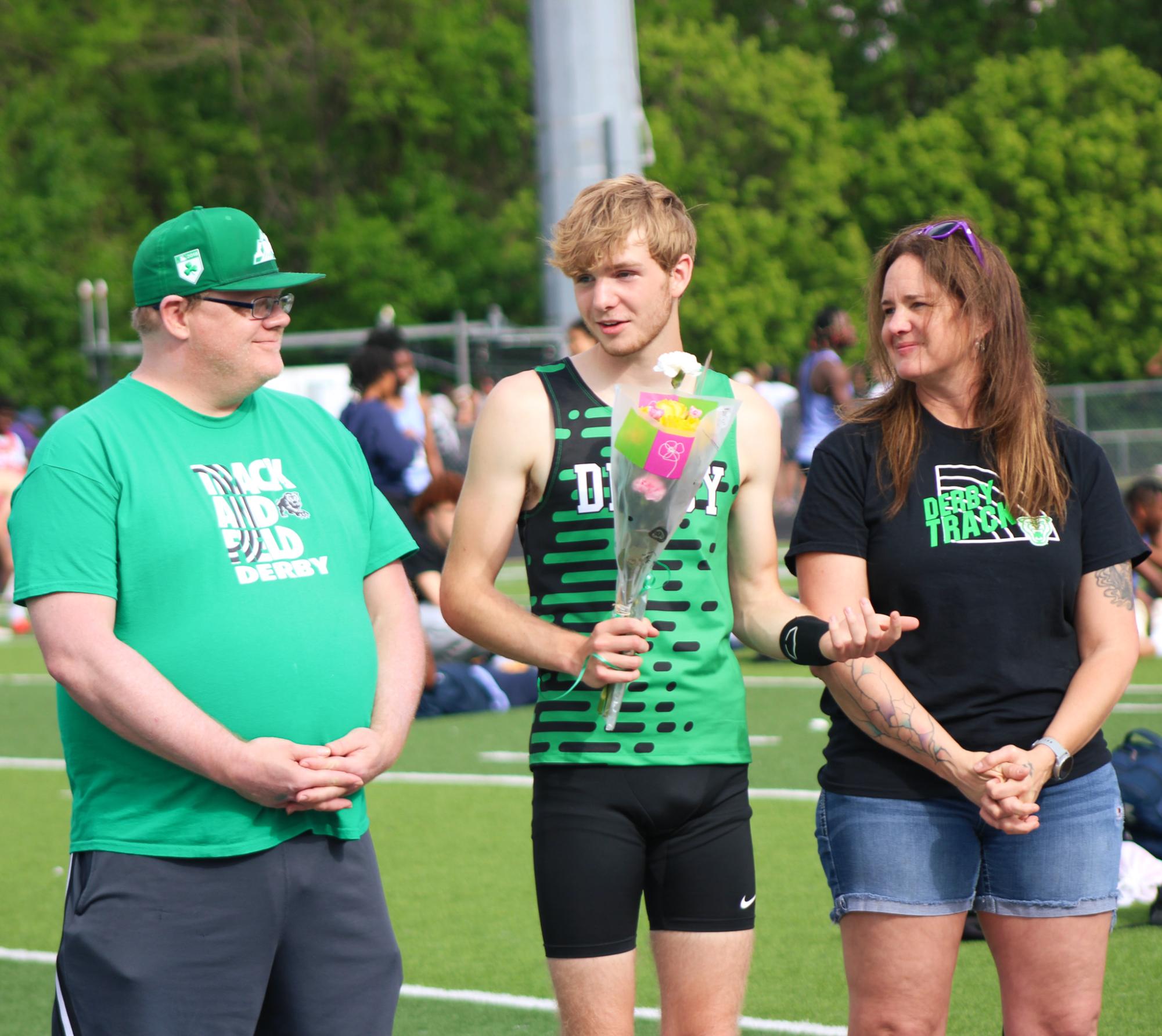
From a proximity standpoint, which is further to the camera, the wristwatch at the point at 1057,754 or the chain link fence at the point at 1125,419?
the chain link fence at the point at 1125,419

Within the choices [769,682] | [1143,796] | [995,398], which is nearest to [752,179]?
[769,682]

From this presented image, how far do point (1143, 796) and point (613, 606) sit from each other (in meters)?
3.17

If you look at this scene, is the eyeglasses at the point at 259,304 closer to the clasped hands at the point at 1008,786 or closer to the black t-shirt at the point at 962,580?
the black t-shirt at the point at 962,580

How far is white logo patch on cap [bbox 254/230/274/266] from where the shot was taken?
349cm

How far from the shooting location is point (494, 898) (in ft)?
22.9

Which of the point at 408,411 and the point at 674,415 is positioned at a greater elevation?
the point at 674,415

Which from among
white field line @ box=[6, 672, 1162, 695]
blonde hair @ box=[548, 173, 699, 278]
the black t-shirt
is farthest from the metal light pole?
the black t-shirt

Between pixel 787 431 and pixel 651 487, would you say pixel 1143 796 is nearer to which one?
pixel 651 487

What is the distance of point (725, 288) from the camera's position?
44.0 meters

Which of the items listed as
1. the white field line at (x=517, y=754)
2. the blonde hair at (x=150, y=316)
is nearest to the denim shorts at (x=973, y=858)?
the blonde hair at (x=150, y=316)

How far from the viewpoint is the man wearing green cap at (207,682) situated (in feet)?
10.6

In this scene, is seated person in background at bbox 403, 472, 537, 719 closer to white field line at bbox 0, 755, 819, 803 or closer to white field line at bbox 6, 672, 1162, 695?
white field line at bbox 0, 755, 819, 803

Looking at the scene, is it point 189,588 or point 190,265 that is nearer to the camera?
point 189,588

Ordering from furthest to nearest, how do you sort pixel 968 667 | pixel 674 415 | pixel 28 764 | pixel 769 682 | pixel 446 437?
pixel 446 437
pixel 769 682
pixel 28 764
pixel 968 667
pixel 674 415
